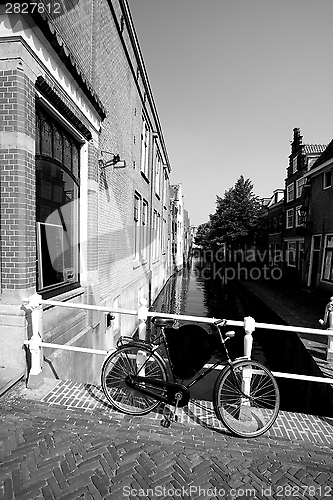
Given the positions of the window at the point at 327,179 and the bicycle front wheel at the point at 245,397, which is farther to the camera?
the window at the point at 327,179

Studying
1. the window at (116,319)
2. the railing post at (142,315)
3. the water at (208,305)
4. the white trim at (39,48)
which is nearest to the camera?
the railing post at (142,315)

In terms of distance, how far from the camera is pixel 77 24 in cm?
554

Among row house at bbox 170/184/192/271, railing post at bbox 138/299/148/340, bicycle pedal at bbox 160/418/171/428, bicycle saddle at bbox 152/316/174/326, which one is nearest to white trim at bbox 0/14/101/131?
railing post at bbox 138/299/148/340

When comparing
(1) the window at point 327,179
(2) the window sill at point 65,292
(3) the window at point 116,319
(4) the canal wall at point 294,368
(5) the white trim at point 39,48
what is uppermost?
(1) the window at point 327,179

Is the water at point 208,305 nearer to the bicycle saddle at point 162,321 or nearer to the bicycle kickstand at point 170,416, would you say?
the bicycle kickstand at point 170,416

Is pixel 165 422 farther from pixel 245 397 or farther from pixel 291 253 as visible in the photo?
pixel 291 253

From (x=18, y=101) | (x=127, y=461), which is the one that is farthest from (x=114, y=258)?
(x=127, y=461)

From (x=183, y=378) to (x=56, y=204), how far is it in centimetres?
364

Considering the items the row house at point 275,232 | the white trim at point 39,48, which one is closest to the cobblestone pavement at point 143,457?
the white trim at point 39,48

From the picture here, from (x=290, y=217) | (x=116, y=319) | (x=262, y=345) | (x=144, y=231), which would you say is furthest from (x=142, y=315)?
(x=290, y=217)

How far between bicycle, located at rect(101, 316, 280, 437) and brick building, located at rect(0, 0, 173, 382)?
130cm

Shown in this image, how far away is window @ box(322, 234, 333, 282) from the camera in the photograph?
16.0 metres

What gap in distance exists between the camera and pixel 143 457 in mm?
2439

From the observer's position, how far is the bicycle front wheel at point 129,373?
123 inches
